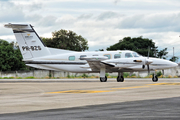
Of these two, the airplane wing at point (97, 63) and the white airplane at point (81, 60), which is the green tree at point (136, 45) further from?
the airplane wing at point (97, 63)

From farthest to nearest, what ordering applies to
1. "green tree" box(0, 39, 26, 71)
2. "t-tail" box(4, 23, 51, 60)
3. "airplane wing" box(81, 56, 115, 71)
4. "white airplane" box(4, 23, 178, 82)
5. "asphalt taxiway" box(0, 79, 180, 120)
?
"green tree" box(0, 39, 26, 71) < "t-tail" box(4, 23, 51, 60) < "white airplane" box(4, 23, 178, 82) < "airplane wing" box(81, 56, 115, 71) < "asphalt taxiway" box(0, 79, 180, 120)

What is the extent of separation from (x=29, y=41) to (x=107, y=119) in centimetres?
2822

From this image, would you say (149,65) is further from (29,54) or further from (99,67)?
(29,54)

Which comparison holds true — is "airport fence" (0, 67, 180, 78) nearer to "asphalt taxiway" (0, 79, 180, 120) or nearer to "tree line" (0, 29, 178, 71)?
"tree line" (0, 29, 178, 71)

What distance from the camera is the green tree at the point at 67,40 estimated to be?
81.8 metres

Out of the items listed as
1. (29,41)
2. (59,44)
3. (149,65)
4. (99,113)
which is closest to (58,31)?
(59,44)

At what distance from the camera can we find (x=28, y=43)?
3394cm

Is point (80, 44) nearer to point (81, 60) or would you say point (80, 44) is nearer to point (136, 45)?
point (136, 45)

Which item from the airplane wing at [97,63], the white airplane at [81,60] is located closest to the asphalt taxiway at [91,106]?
the airplane wing at [97,63]

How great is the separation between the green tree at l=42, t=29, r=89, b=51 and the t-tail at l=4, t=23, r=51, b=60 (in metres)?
46.8

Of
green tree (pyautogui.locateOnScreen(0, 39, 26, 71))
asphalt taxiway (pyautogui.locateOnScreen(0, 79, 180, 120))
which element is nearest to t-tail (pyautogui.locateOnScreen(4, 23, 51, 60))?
asphalt taxiway (pyautogui.locateOnScreen(0, 79, 180, 120))

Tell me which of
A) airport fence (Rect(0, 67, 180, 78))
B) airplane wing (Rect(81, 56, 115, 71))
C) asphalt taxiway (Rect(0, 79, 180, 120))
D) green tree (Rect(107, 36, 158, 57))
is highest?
green tree (Rect(107, 36, 158, 57))

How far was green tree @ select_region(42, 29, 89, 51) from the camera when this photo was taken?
81812 millimetres

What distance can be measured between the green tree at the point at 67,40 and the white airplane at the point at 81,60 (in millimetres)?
46982
